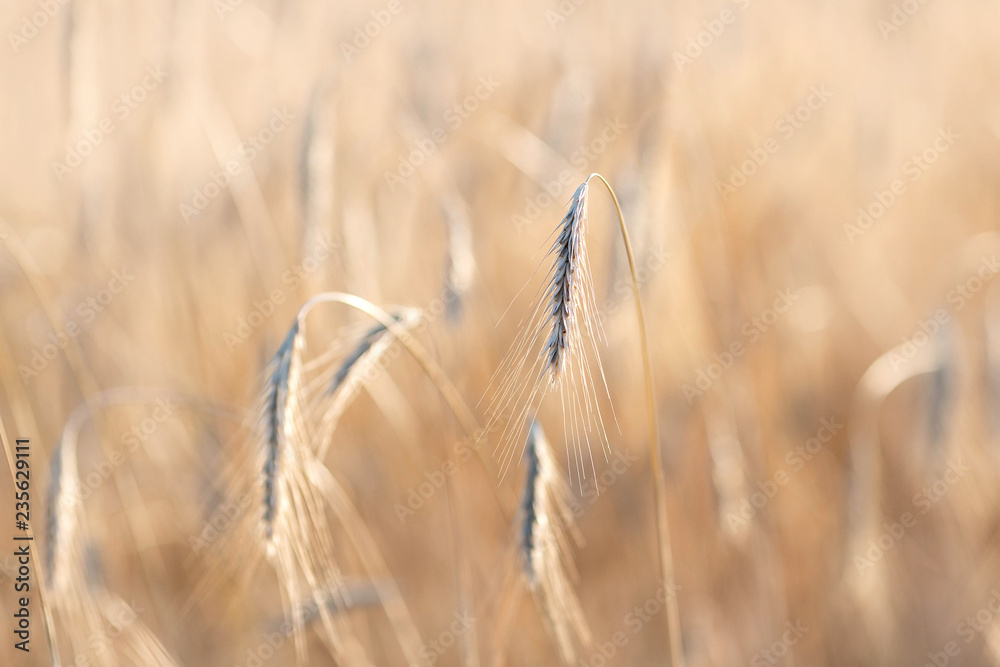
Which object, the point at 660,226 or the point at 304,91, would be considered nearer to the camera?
the point at 660,226

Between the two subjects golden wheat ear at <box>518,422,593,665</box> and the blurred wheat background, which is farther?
the blurred wheat background

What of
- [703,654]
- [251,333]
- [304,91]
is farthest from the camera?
[304,91]

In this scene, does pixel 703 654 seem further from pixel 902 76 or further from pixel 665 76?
pixel 902 76

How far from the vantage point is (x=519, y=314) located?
2.43 m

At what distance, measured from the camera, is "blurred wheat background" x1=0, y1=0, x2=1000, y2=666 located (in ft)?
4.96

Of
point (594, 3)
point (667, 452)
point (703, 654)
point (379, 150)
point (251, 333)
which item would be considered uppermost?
point (594, 3)

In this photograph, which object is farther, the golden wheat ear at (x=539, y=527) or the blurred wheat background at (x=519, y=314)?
the blurred wheat background at (x=519, y=314)

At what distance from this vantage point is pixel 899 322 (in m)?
2.13

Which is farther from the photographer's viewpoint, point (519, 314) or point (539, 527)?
point (519, 314)

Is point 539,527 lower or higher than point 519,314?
lower

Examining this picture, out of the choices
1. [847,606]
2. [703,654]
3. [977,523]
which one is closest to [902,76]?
[977,523]

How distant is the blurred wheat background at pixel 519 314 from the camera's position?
1511mm

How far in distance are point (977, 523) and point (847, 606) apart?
0.44 metres

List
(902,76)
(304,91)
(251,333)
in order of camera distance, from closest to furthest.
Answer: (251,333)
(304,91)
(902,76)
